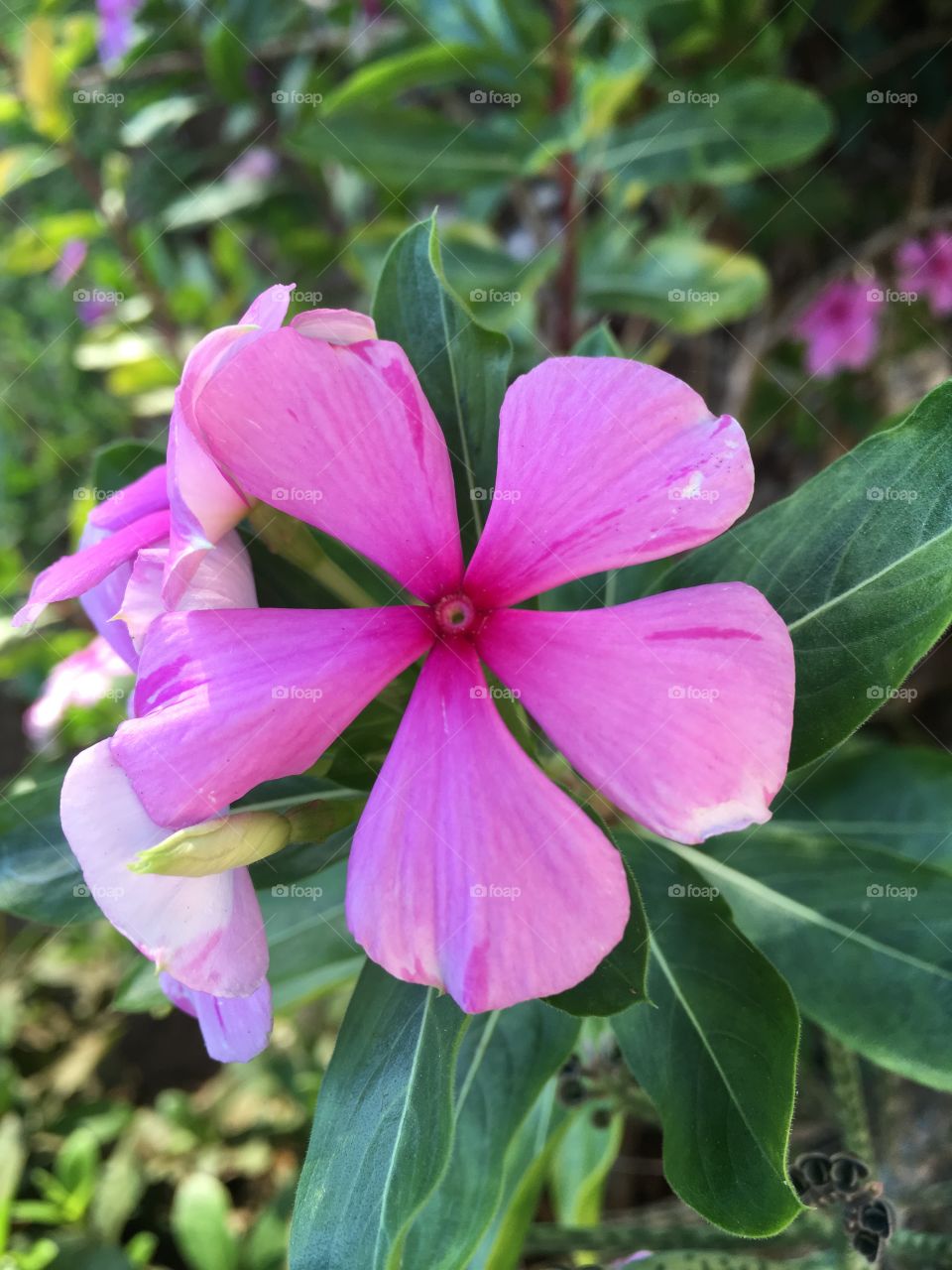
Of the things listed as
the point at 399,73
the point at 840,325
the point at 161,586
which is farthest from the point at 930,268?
the point at 161,586

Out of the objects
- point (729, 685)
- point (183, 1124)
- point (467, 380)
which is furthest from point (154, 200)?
point (729, 685)

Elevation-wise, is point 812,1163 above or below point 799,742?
below

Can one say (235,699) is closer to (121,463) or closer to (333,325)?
(333,325)

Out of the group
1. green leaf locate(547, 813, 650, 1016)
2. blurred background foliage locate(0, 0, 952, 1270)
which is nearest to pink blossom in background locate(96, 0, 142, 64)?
blurred background foliage locate(0, 0, 952, 1270)

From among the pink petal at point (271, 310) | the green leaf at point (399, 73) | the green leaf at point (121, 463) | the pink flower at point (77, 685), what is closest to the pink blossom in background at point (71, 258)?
the green leaf at point (399, 73)

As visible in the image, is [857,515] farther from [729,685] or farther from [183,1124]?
[183,1124]

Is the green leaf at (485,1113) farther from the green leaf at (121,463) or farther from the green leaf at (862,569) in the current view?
the green leaf at (121,463)
